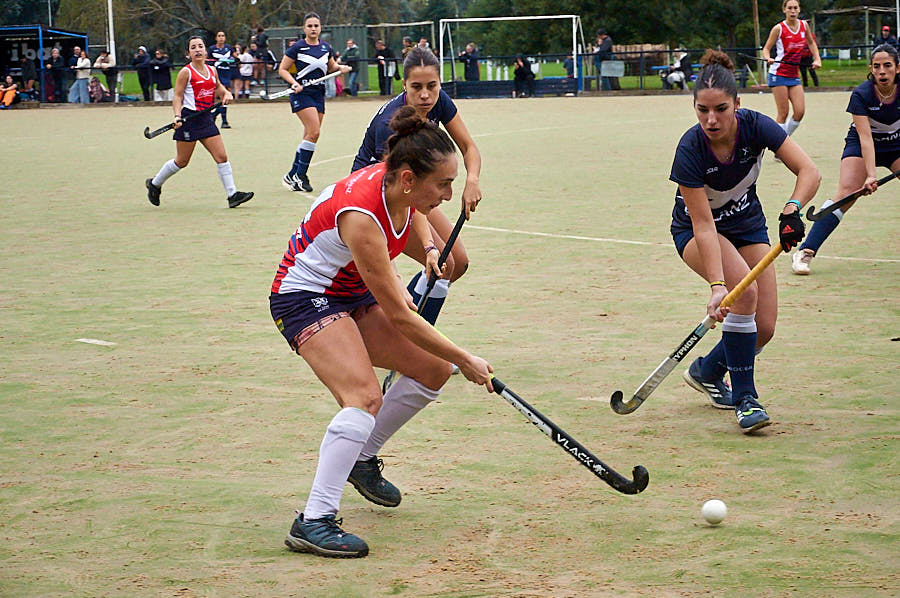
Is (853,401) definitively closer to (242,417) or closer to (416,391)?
(416,391)

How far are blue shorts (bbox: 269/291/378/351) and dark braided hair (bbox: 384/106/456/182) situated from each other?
1.81ft

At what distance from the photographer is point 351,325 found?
4.39 m


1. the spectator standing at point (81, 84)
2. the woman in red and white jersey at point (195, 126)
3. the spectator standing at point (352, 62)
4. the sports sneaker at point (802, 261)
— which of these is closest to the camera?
the sports sneaker at point (802, 261)

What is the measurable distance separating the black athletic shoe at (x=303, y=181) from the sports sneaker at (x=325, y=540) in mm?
10447

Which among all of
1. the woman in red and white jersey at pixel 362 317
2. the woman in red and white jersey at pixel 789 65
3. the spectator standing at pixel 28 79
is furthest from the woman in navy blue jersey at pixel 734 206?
the spectator standing at pixel 28 79

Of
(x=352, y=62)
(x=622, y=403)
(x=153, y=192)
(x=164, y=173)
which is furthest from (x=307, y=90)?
(x=352, y=62)

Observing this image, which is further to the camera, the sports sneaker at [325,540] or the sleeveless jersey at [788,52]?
the sleeveless jersey at [788,52]

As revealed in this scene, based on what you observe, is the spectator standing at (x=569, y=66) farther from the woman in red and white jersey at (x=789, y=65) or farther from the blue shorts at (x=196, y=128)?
the blue shorts at (x=196, y=128)

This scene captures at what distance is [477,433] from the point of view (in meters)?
5.52

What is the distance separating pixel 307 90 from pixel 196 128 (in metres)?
1.87

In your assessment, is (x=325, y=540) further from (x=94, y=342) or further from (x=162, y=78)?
(x=162, y=78)

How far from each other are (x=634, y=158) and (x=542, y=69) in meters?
21.6

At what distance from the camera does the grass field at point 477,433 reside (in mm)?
4016

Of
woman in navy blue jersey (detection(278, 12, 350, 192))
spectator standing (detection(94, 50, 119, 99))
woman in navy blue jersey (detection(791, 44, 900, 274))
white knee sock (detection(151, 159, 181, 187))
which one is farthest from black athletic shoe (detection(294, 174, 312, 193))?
spectator standing (detection(94, 50, 119, 99))
